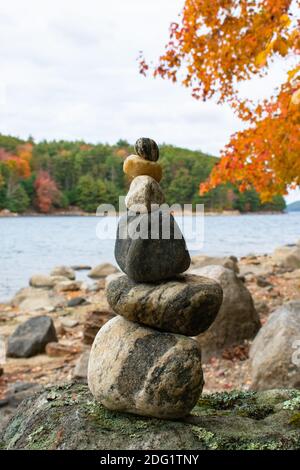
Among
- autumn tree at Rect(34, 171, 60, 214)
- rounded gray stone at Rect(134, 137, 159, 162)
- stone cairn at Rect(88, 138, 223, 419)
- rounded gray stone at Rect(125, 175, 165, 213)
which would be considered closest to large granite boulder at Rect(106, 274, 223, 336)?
stone cairn at Rect(88, 138, 223, 419)

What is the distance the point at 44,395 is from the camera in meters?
3.72

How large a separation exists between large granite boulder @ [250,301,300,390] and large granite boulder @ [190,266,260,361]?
4.33ft

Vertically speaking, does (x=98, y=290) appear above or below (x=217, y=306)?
below

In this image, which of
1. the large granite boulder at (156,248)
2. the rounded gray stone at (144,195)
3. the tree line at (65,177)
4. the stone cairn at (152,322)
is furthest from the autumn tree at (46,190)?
the large granite boulder at (156,248)

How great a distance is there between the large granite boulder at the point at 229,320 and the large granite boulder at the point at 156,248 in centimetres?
437

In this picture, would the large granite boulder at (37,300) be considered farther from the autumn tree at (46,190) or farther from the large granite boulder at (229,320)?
the autumn tree at (46,190)

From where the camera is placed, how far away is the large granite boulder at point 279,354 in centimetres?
571

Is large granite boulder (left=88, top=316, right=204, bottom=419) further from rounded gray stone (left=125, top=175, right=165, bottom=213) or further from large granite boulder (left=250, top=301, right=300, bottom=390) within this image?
large granite boulder (left=250, top=301, right=300, bottom=390)

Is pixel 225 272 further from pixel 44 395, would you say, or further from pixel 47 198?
pixel 47 198

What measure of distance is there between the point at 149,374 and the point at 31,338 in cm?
635

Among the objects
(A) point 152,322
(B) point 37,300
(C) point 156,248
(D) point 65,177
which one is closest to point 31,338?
(B) point 37,300

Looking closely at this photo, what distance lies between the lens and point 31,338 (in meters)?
9.00
